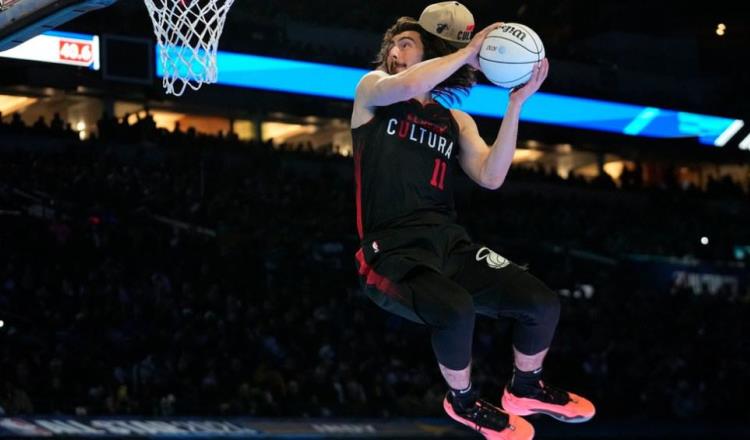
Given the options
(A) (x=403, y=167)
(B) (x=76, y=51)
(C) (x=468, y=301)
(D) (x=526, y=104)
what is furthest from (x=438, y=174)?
(D) (x=526, y=104)

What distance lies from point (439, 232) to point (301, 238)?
14.4 metres

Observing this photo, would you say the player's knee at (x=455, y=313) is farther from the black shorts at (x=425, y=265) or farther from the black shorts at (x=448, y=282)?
the black shorts at (x=425, y=265)

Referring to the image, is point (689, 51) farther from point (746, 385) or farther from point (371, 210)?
point (371, 210)

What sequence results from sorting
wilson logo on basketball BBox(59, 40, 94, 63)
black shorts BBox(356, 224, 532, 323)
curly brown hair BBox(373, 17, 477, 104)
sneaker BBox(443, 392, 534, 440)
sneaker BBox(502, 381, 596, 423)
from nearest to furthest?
black shorts BBox(356, 224, 532, 323)
sneaker BBox(443, 392, 534, 440)
sneaker BBox(502, 381, 596, 423)
curly brown hair BBox(373, 17, 477, 104)
wilson logo on basketball BBox(59, 40, 94, 63)

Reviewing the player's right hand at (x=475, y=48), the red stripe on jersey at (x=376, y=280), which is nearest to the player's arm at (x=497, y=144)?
the player's right hand at (x=475, y=48)

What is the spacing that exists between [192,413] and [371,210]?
9.05m

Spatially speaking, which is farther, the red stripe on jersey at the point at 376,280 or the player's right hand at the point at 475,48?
the red stripe on jersey at the point at 376,280

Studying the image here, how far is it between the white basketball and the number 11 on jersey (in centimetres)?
66

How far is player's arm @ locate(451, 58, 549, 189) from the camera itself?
21.8 ft

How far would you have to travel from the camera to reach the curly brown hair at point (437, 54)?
6.99 metres

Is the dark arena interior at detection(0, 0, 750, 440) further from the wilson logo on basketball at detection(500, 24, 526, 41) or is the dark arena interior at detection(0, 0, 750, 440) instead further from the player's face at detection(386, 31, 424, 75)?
the wilson logo on basketball at detection(500, 24, 526, 41)

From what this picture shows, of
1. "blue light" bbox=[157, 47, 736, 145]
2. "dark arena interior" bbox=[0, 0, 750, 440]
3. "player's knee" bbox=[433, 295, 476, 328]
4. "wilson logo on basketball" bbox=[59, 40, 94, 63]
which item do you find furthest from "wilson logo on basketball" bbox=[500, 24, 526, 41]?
"wilson logo on basketball" bbox=[59, 40, 94, 63]

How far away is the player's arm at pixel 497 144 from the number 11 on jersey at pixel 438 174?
0.27m

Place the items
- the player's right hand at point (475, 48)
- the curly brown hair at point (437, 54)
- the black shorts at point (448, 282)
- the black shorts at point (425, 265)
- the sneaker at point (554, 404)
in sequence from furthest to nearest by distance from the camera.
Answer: the curly brown hair at point (437, 54), the sneaker at point (554, 404), the black shorts at point (425, 265), the black shorts at point (448, 282), the player's right hand at point (475, 48)
